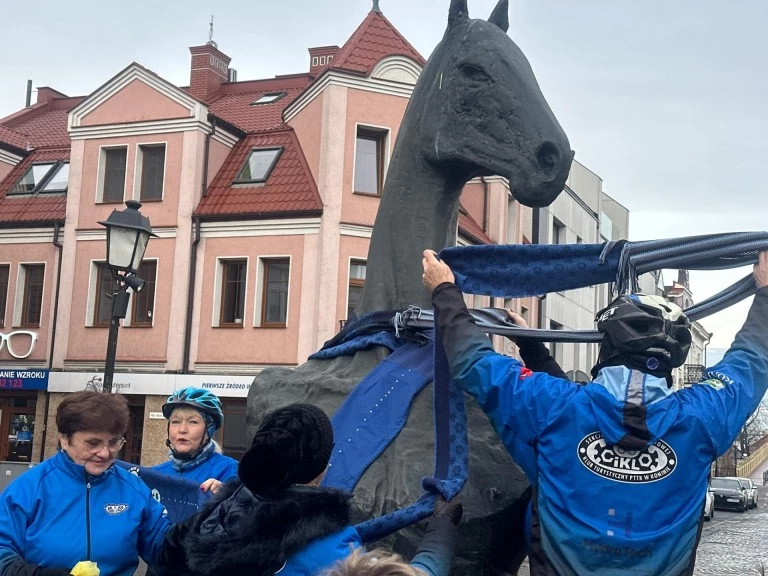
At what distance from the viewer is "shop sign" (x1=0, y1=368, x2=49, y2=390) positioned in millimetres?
21922

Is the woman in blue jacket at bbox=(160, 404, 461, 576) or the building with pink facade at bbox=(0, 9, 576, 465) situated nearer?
the woman in blue jacket at bbox=(160, 404, 461, 576)

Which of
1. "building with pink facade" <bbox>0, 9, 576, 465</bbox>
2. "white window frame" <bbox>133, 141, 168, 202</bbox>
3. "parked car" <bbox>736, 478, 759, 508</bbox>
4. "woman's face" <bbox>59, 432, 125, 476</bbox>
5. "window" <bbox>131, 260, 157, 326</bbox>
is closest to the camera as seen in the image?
"woman's face" <bbox>59, 432, 125, 476</bbox>

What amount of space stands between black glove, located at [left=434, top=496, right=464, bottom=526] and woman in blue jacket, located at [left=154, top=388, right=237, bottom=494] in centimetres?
117

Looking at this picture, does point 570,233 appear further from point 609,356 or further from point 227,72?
point 609,356

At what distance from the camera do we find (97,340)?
21.7 m

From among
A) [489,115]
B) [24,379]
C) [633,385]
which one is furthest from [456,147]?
[24,379]

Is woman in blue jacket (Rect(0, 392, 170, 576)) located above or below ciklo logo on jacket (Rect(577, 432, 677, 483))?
below

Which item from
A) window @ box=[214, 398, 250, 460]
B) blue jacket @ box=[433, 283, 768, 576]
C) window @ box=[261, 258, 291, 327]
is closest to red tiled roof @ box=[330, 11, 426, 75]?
window @ box=[261, 258, 291, 327]

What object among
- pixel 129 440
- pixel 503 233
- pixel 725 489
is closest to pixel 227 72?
pixel 503 233

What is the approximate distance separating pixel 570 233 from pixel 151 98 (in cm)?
1498

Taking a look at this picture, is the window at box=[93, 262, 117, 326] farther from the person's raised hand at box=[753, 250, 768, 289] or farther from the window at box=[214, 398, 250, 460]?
the person's raised hand at box=[753, 250, 768, 289]

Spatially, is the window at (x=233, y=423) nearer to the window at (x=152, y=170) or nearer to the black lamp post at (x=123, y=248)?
the window at (x=152, y=170)

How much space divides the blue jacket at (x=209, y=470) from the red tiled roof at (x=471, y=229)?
707 inches

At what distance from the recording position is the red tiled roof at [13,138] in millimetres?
25809
